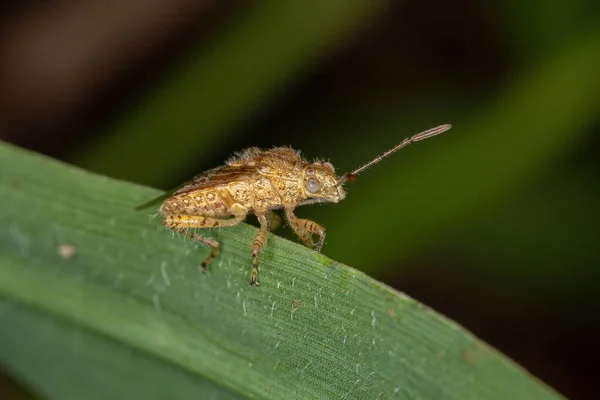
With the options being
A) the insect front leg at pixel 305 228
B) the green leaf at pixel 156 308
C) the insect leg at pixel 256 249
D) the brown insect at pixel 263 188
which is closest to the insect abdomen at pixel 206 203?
the brown insect at pixel 263 188

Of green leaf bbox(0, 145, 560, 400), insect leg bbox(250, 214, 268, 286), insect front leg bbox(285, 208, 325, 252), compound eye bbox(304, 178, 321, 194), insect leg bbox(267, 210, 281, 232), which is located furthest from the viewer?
insect leg bbox(267, 210, 281, 232)

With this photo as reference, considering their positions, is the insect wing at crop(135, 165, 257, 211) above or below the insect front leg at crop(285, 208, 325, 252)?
above

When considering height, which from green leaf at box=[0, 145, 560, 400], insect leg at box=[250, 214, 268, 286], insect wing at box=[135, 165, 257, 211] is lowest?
green leaf at box=[0, 145, 560, 400]

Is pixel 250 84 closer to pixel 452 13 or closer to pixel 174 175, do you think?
pixel 174 175

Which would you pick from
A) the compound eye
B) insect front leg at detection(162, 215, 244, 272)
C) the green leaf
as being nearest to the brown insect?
the compound eye

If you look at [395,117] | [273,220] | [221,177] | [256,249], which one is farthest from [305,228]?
[395,117]

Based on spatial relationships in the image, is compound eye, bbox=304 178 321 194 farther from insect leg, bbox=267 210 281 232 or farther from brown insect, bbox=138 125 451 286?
insect leg, bbox=267 210 281 232
